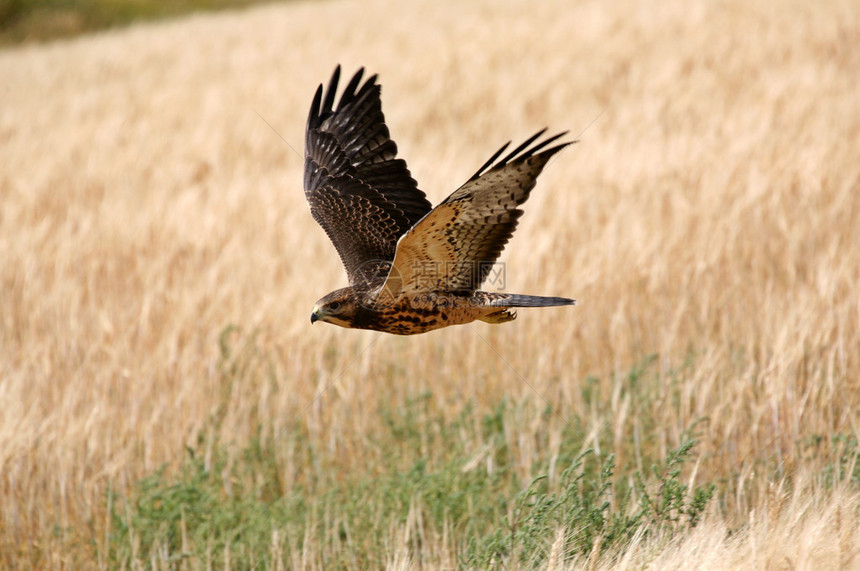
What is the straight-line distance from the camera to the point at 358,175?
3.90m

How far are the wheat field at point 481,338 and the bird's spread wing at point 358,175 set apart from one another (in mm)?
1036

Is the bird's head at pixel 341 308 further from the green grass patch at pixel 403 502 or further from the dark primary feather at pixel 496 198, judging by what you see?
the green grass patch at pixel 403 502

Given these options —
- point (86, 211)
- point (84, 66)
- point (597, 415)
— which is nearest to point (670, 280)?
point (597, 415)

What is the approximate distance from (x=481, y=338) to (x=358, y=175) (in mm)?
1262

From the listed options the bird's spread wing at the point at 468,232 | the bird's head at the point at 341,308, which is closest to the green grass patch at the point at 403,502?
the bird's spread wing at the point at 468,232

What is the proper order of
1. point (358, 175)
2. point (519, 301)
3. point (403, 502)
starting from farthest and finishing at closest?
point (358, 175), point (403, 502), point (519, 301)

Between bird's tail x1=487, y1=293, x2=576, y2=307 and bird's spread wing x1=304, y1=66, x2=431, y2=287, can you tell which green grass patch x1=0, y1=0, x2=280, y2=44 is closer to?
bird's spread wing x1=304, y1=66, x2=431, y2=287

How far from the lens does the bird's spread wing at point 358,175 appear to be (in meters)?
3.56

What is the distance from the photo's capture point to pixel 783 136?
6.87 meters

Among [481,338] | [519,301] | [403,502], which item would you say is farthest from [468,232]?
[481,338]

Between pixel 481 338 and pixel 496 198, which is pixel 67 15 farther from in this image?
pixel 496 198

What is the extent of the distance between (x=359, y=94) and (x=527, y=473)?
186 centimetres

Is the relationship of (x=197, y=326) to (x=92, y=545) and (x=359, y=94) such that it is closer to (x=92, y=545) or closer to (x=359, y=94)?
(x=92, y=545)

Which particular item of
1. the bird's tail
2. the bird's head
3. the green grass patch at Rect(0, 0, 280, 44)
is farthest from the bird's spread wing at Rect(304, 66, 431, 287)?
the green grass patch at Rect(0, 0, 280, 44)
